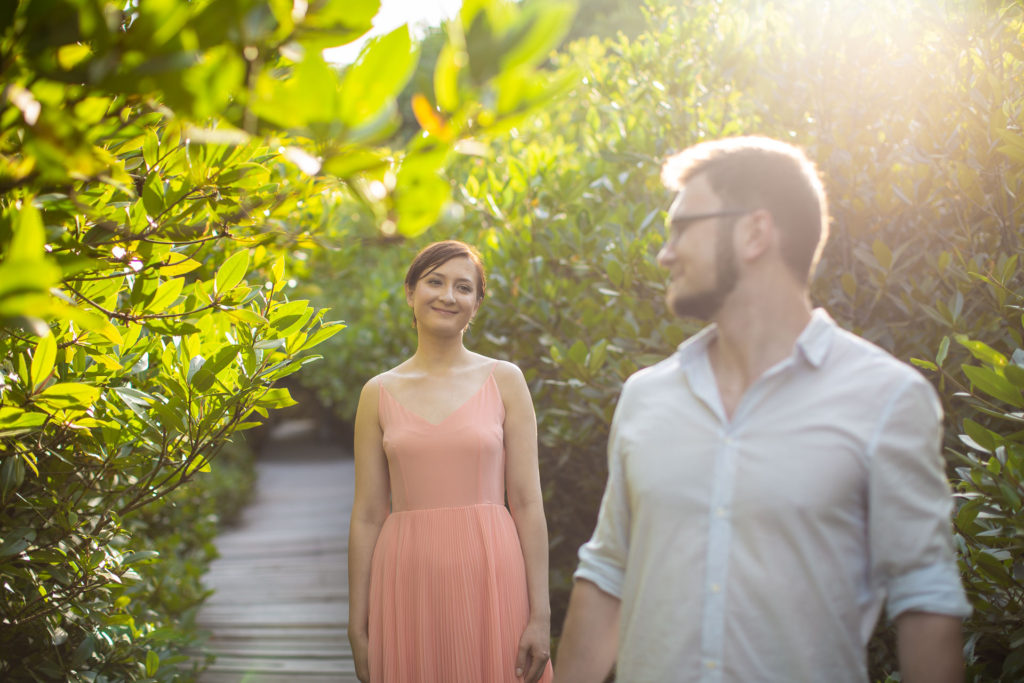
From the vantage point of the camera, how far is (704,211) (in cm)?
176

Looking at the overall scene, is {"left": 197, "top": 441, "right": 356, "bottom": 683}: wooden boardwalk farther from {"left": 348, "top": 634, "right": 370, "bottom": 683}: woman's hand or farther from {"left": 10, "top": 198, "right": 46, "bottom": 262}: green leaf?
{"left": 10, "top": 198, "right": 46, "bottom": 262}: green leaf

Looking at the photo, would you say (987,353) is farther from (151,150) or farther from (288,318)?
(151,150)

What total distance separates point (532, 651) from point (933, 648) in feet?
5.38

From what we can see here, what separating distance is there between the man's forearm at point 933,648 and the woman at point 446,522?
157 cm

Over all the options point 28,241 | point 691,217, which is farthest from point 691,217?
point 28,241

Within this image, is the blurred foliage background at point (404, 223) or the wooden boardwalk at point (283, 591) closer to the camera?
the blurred foliage background at point (404, 223)

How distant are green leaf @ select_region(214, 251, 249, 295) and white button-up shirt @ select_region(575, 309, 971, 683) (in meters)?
1.28

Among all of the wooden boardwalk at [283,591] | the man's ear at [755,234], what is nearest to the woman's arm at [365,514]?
the man's ear at [755,234]

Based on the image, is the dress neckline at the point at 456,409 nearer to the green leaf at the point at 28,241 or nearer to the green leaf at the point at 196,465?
the green leaf at the point at 196,465

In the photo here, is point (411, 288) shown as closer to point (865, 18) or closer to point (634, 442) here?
point (634, 442)

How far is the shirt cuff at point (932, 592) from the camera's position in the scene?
1466 millimetres

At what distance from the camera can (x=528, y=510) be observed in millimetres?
3014

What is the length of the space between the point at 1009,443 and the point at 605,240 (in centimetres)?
286

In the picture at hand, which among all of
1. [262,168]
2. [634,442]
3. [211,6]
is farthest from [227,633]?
[211,6]
